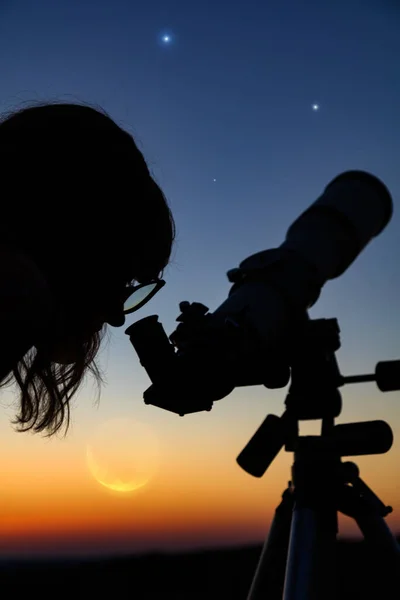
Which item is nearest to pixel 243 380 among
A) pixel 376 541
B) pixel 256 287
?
pixel 256 287

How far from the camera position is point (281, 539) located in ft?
8.92

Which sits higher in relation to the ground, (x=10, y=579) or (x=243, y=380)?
(x=243, y=380)

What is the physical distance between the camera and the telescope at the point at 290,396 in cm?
241

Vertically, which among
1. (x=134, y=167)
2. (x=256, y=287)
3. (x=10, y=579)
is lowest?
(x=10, y=579)

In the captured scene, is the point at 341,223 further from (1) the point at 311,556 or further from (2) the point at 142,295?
(1) the point at 311,556

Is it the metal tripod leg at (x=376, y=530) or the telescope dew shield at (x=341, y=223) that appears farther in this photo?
the telescope dew shield at (x=341, y=223)

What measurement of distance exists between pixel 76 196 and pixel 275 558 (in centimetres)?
216

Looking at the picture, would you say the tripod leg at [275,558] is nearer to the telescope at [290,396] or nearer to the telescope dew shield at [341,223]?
the telescope at [290,396]

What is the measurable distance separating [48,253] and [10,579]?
525 inches

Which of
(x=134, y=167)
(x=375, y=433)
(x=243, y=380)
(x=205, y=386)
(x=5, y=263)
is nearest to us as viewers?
(x=5, y=263)

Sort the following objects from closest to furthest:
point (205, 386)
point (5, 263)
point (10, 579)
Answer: point (5, 263) → point (205, 386) → point (10, 579)

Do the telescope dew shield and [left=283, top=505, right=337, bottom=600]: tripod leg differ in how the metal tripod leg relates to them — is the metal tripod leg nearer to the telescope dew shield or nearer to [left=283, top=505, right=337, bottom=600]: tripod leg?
[left=283, top=505, right=337, bottom=600]: tripod leg

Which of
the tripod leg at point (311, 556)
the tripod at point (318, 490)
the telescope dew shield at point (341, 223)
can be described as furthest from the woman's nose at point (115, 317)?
the telescope dew shield at point (341, 223)

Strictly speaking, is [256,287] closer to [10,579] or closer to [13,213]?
[13,213]
